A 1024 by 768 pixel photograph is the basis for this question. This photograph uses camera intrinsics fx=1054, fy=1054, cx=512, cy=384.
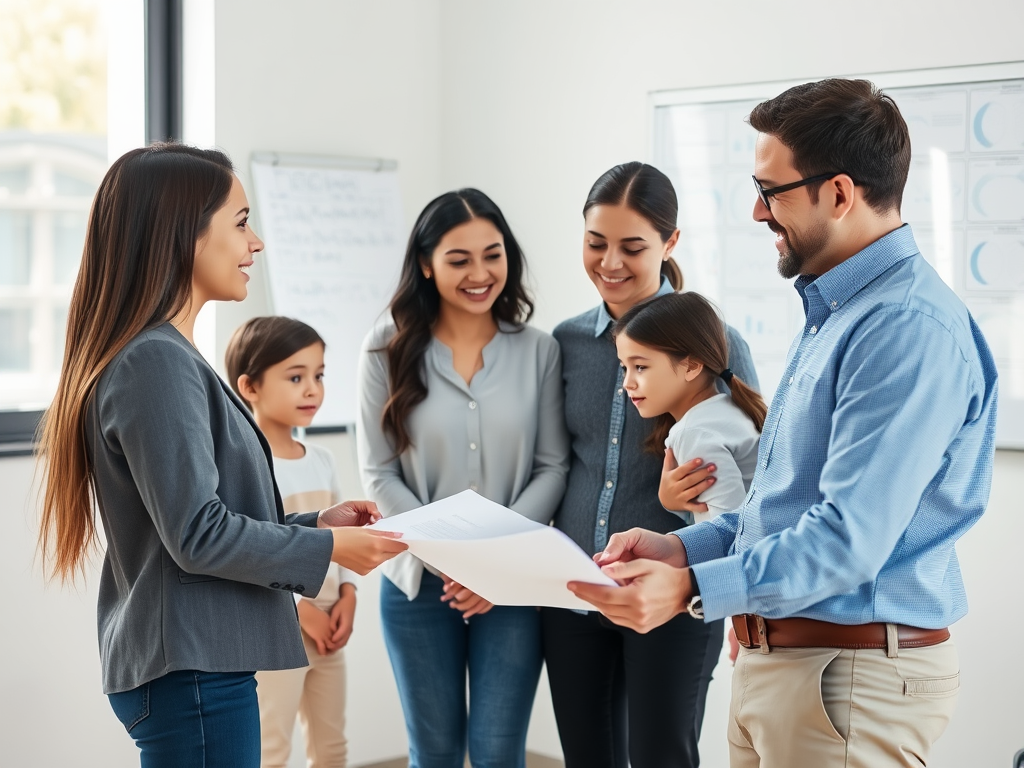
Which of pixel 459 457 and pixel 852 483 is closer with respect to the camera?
pixel 852 483

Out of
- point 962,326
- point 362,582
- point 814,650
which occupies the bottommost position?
point 362,582

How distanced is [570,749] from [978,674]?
132 centimetres

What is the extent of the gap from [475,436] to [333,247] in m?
Result: 1.39

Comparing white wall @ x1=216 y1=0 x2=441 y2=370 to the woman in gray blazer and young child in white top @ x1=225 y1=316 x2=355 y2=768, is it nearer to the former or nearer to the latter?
young child in white top @ x1=225 y1=316 x2=355 y2=768

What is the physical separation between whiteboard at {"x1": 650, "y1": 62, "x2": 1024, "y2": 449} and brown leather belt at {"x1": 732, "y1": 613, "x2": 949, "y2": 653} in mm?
1674

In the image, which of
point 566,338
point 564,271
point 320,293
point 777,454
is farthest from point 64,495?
point 564,271

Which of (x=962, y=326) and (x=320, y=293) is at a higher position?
(x=320, y=293)

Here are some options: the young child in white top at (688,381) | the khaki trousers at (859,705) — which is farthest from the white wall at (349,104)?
the khaki trousers at (859,705)

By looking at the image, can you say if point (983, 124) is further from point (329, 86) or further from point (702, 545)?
point (329, 86)

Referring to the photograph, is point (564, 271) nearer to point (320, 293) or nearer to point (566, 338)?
point (320, 293)

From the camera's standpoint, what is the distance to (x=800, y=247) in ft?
4.99

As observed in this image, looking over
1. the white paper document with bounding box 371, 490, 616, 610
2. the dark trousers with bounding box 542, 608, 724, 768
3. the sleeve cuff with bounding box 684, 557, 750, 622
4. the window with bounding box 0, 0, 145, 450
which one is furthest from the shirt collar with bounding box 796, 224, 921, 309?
the window with bounding box 0, 0, 145, 450

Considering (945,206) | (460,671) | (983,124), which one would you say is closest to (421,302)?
(460,671)

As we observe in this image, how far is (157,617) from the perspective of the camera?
1520mm
